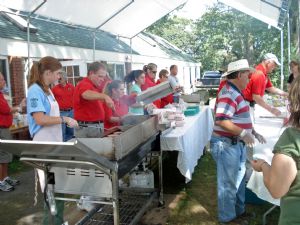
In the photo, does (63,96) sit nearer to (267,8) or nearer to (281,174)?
(281,174)

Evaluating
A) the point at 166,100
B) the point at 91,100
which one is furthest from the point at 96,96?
the point at 166,100

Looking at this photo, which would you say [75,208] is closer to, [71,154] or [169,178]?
[169,178]

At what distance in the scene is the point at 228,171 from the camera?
3656mm

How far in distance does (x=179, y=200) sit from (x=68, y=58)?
7254 mm

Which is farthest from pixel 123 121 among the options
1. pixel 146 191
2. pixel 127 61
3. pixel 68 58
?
pixel 127 61

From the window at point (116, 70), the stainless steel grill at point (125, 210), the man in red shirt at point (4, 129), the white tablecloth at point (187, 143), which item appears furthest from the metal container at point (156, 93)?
the window at point (116, 70)

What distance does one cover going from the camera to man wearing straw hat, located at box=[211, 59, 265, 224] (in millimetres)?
3451

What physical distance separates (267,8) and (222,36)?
25.8 m

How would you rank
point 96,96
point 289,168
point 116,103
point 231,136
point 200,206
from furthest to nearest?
point 116,103 → point 200,206 → point 96,96 → point 231,136 → point 289,168

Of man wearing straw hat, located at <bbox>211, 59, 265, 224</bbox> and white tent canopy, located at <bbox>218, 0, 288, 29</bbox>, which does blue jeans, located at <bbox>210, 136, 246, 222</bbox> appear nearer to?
man wearing straw hat, located at <bbox>211, 59, 265, 224</bbox>

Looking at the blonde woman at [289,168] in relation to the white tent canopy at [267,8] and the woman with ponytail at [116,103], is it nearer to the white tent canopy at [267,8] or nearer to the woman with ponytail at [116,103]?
the woman with ponytail at [116,103]

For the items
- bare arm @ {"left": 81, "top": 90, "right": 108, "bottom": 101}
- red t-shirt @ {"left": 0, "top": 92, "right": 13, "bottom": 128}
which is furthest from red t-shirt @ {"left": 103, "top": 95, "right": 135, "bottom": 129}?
red t-shirt @ {"left": 0, "top": 92, "right": 13, "bottom": 128}

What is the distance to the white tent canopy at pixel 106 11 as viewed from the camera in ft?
22.1

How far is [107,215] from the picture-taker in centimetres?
420
